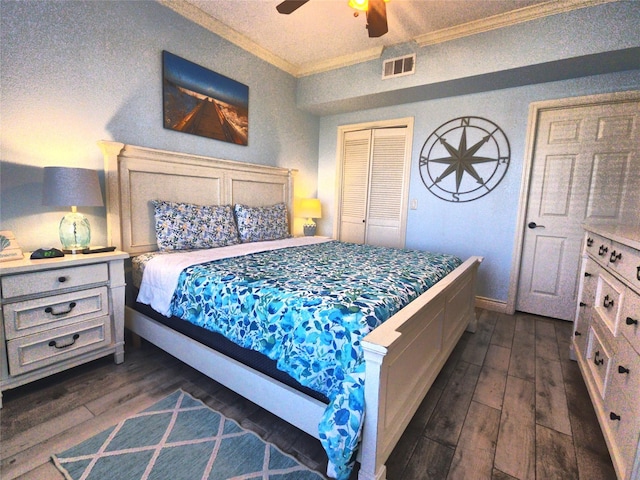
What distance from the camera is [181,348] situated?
1852 mm

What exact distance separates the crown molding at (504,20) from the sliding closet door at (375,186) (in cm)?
98

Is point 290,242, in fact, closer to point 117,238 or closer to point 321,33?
point 117,238

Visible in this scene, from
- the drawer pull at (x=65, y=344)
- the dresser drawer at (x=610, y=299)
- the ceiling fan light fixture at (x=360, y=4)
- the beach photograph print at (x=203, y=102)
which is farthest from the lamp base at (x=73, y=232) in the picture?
the dresser drawer at (x=610, y=299)

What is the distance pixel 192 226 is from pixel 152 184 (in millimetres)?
468

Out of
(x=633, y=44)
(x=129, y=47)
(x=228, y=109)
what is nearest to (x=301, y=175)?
(x=228, y=109)

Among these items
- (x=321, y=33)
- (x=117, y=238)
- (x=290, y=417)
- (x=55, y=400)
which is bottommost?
(x=55, y=400)

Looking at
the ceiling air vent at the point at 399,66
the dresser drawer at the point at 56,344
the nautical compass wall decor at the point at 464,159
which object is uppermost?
the ceiling air vent at the point at 399,66

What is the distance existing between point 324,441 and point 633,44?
328 cm

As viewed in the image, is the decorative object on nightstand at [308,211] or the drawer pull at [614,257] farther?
the decorative object on nightstand at [308,211]

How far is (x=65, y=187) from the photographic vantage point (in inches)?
70.7

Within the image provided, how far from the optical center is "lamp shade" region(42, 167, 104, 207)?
70.2 inches

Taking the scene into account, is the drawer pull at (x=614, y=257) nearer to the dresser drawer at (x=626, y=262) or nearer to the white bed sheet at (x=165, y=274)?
the dresser drawer at (x=626, y=262)

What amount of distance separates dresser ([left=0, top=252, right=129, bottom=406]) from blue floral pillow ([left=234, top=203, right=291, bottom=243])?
113 cm

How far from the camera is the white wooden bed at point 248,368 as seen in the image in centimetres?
112
